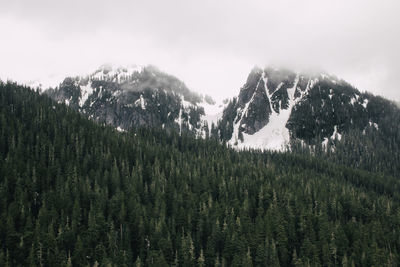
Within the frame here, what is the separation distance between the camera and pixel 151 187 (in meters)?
119

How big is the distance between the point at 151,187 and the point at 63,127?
58551 millimetres

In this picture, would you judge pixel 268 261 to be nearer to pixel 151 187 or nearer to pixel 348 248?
pixel 348 248

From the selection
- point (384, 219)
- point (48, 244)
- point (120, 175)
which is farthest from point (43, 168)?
point (384, 219)

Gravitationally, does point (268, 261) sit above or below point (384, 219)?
below

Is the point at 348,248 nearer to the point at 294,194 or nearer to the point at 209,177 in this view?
the point at 294,194

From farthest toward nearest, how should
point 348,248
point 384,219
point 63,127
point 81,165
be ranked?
1. point 63,127
2. point 81,165
3. point 384,219
4. point 348,248

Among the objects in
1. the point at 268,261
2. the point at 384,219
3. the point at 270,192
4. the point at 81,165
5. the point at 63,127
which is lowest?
the point at 268,261

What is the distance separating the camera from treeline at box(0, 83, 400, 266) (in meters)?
85.4

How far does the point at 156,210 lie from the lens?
104 meters

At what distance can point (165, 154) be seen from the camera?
156375 millimetres

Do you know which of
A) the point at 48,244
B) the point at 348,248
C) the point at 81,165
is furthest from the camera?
the point at 81,165

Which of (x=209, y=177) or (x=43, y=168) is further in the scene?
(x=209, y=177)

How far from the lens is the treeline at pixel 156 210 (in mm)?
85375

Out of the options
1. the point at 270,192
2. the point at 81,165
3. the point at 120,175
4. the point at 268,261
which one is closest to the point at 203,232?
the point at 268,261
